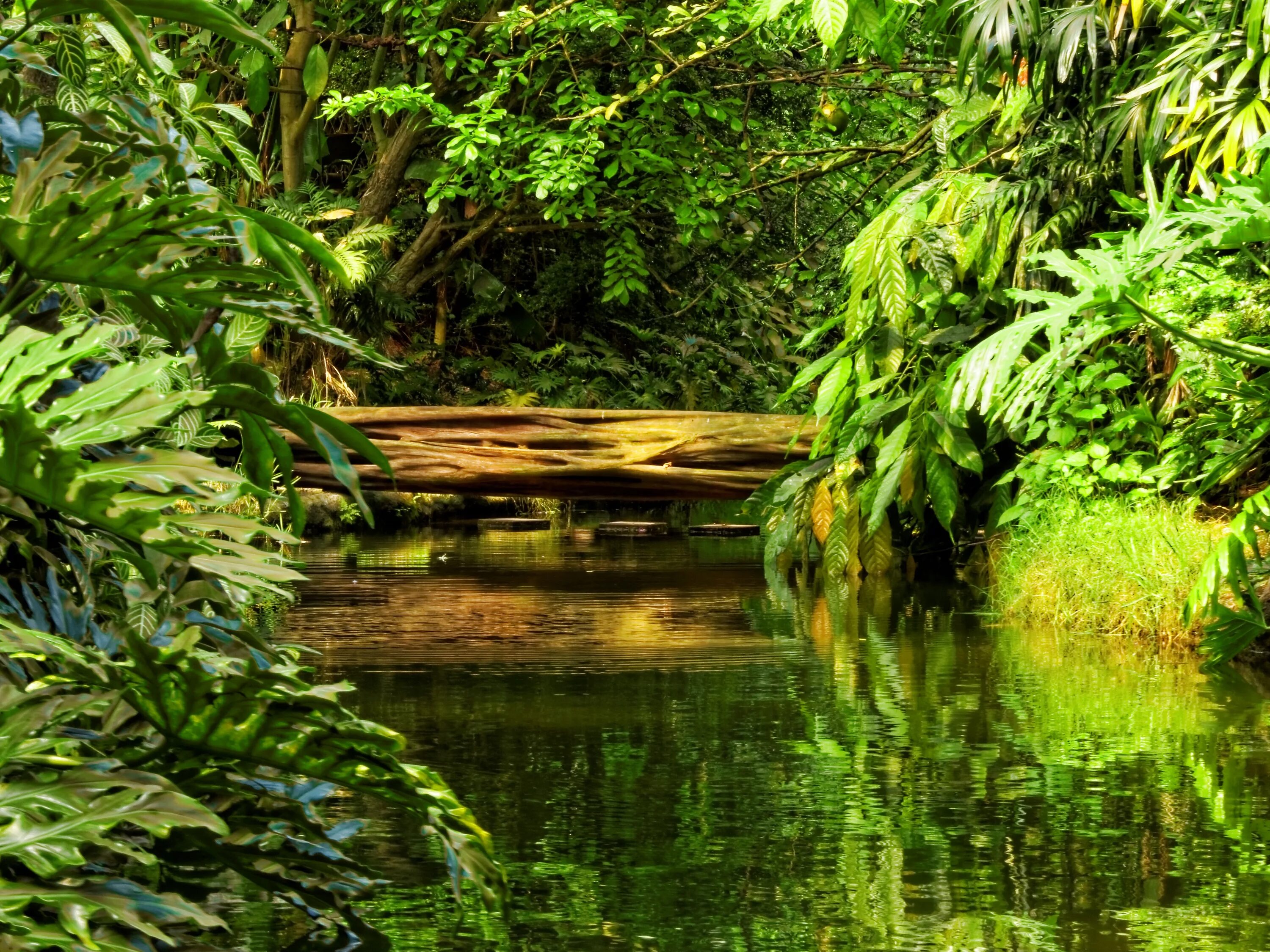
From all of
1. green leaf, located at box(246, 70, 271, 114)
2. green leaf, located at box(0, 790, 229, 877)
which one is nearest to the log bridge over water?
green leaf, located at box(0, 790, 229, 877)

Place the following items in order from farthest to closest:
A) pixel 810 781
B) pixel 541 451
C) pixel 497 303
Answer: pixel 497 303 < pixel 541 451 < pixel 810 781

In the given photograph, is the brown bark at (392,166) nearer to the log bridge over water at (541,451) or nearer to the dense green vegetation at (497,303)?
the dense green vegetation at (497,303)

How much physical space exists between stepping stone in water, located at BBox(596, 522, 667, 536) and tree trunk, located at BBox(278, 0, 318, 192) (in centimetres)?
512

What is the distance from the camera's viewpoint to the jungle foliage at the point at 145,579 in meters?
1.80

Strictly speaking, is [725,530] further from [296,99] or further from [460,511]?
[296,99]

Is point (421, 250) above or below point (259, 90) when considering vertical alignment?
below

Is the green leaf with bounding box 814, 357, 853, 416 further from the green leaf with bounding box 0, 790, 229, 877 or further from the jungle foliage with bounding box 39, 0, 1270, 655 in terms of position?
the green leaf with bounding box 0, 790, 229, 877

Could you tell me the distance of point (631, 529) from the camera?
1488 centimetres

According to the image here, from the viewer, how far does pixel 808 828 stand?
11.8 feet

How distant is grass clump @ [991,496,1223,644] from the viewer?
6.73m

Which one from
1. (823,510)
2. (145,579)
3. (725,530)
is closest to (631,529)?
(725,530)

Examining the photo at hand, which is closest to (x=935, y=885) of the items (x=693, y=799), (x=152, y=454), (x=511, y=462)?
(x=693, y=799)

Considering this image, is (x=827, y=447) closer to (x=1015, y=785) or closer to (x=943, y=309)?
(x=943, y=309)

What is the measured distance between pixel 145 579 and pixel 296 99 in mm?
15636
